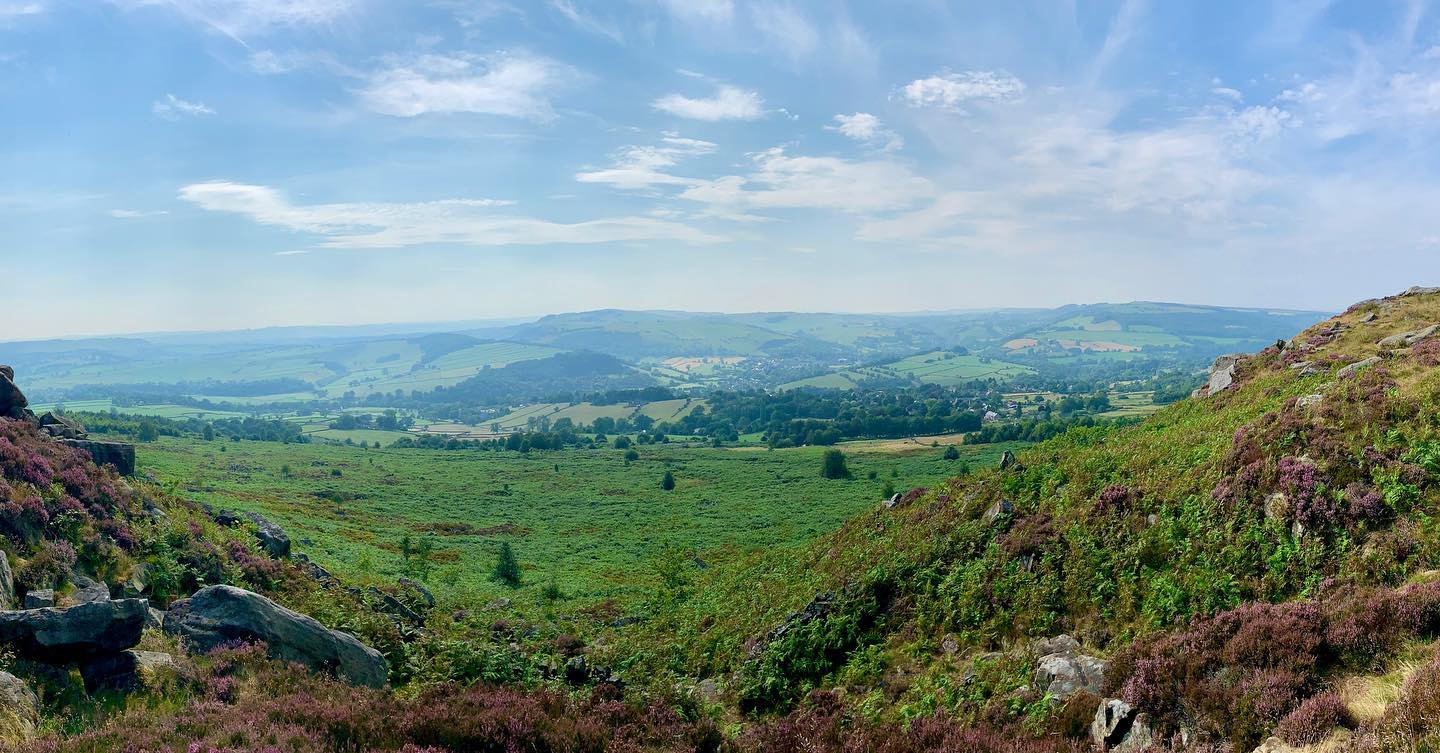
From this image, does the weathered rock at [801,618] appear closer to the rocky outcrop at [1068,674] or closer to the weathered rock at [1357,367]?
the rocky outcrop at [1068,674]

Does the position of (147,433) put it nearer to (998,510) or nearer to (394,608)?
(394,608)

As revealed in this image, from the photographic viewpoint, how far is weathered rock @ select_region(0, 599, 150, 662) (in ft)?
37.2

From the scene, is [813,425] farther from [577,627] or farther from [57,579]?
[57,579]

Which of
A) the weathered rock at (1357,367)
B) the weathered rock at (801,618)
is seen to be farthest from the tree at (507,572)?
the weathered rock at (1357,367)

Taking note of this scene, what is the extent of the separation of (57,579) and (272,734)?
11.4 meters

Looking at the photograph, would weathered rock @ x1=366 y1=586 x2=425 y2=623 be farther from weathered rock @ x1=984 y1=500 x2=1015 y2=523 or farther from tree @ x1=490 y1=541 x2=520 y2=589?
weathered rock @ x1=984 y1=500 x2=1015 y2=523

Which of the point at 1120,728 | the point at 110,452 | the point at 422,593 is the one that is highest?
the point at 110,452

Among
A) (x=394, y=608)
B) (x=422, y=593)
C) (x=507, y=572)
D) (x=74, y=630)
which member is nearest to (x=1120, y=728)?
(x=74, y=630)

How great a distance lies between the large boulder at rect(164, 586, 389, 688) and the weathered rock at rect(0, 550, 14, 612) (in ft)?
9.16

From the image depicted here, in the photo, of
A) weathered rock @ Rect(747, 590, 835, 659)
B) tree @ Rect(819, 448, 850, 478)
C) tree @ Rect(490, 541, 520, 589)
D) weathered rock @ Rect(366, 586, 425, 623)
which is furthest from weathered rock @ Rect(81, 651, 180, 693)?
tree @ Rect(819, 448, 850, 478)

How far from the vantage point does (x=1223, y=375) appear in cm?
3422

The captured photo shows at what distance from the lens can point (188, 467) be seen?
90.8m

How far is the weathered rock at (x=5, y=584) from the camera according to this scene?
13.6 metres

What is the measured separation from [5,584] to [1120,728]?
21.7m
